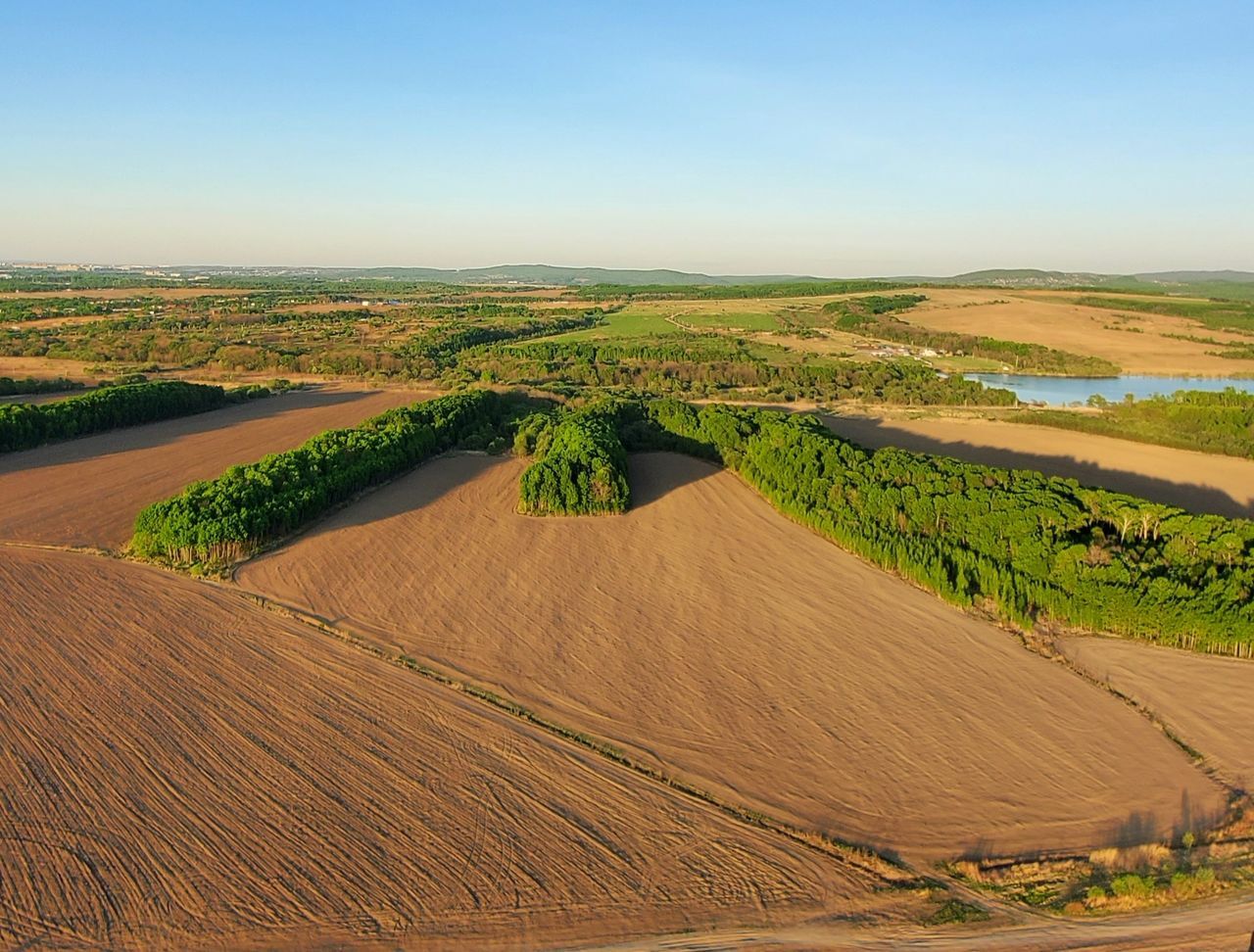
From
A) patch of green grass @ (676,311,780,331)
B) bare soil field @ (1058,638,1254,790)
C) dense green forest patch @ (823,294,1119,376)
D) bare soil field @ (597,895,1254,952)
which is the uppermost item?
patch of green grass @ (676,311,780,331)

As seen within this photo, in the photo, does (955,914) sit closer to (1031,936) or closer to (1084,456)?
(1031,936)

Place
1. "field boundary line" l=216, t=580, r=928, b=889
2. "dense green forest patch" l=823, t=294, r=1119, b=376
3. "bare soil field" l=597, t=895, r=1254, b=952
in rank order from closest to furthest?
"bare soil field" l=597, t=895, r=1254, b=952 < "field boundary line" l=216, t=580, r=928, b=889 < "dense green forest patch" l=823, t=294, r=1119, b=376

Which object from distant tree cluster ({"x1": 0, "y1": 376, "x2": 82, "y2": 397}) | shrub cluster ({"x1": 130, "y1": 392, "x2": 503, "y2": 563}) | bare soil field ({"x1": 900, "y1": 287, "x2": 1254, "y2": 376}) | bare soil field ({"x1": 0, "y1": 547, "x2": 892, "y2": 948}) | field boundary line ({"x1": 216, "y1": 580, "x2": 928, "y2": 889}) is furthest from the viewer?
bare soil field ({"x1": 900, "y1": 287, "x2": 1254, "y2": 376})

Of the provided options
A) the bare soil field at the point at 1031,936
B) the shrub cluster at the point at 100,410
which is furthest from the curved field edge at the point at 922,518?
the shrub cluster at the point at 100,410

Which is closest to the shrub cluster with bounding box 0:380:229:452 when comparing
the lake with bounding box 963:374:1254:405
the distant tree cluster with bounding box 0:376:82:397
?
the distant tree cluster with bounding box 0:376:82:397

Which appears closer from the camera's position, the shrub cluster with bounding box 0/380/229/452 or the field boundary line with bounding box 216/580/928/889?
the field boundary line with bounding box 216/580/928/889

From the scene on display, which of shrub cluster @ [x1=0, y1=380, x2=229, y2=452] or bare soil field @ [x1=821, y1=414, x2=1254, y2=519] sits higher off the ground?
shrub cluster @ [x1=0, y1=380, x2=229, y2=452]

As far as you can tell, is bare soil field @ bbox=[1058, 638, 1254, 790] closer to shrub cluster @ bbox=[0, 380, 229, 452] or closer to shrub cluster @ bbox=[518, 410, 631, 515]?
shrub cluster @ bbox=[518, 410, 631, 515]
